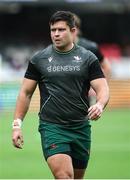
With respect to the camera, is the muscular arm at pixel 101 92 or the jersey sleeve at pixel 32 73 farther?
the jersey sleeve at pixel 32 73

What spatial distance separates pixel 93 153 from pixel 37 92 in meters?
7.97

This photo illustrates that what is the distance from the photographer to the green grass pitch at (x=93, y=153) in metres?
14.1

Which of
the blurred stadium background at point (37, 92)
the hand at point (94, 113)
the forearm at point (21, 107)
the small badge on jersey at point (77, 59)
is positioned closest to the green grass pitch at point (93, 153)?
the blurred stadium background at point (37, 92)

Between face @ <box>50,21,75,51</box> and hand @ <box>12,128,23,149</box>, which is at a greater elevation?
face @ <box>50,21,75,51</box>

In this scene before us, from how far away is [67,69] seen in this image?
9.66 meters

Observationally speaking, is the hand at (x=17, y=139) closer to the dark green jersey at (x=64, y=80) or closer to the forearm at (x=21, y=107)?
the forearm at (x=21, y=107)

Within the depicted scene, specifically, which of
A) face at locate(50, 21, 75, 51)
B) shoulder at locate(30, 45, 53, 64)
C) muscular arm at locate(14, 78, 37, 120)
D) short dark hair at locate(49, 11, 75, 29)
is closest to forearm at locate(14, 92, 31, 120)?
muscular arm at locate(14, 78, 37, 120)

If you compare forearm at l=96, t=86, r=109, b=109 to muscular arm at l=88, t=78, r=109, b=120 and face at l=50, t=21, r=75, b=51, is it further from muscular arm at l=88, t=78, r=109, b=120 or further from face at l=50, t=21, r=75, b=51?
face at l=50, t=21, r=75, b=51

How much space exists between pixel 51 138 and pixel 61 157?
28 cm

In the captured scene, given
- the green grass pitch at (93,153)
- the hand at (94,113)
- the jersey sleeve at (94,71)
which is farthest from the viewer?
the green grass pitch at (93,153)

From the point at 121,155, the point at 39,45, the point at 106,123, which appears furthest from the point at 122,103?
the point at 39,45

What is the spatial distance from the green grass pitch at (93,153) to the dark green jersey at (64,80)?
4006 mm

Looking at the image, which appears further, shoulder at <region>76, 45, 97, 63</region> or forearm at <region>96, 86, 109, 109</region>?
shoulder at <region>76, 45, 97, 63</region>

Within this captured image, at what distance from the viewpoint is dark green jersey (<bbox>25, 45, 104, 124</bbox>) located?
966 cm
